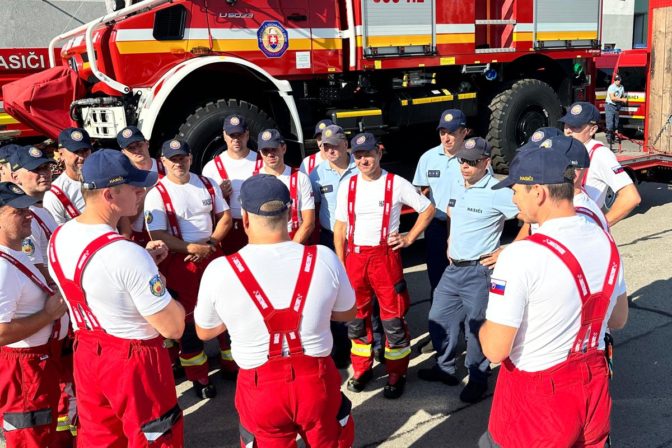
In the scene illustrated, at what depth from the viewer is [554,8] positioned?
8445 mm

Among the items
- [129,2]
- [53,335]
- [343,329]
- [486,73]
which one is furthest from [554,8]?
[53,335]

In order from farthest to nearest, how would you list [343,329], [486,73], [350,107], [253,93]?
[486,73] < [350,107] < [253,93] < [343,329]

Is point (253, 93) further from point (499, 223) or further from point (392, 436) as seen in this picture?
point (392, 436)

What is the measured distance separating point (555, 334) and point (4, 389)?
234 cm

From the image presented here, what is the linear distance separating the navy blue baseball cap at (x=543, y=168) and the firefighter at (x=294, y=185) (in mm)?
2275

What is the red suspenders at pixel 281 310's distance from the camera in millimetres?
2250

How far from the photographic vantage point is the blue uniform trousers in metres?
3.87

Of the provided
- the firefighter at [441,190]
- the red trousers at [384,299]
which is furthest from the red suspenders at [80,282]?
the firefighter at [441,190]

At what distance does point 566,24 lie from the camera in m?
8.66

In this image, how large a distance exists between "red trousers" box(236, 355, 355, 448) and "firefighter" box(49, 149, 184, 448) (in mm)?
370

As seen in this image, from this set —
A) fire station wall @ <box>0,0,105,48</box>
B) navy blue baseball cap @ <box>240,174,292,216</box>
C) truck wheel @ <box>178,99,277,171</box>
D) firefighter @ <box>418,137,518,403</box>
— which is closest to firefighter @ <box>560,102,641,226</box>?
firefighter @ <box>418,137,518,403</box>

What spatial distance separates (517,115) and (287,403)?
680 cm

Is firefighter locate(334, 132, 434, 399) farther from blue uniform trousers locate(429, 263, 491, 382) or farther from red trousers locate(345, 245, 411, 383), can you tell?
blue uniform trousers locate(429, 263, 491, 382)

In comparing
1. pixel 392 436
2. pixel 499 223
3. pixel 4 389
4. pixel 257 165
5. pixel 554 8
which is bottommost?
pixel 392 436
